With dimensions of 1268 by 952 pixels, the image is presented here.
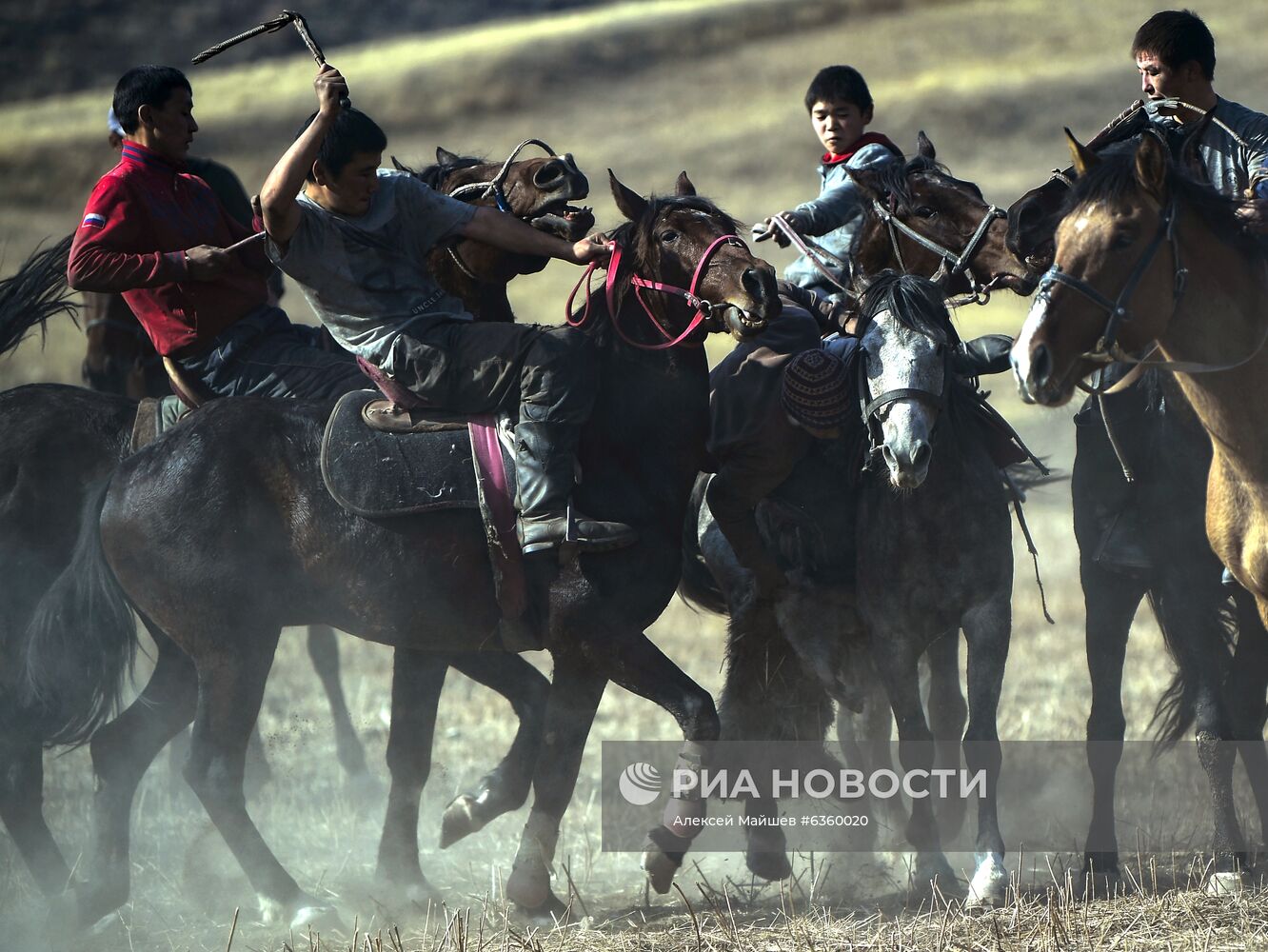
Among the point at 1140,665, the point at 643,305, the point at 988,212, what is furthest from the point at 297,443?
the point at 1140,665

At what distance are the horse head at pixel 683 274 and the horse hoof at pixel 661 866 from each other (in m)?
2.03

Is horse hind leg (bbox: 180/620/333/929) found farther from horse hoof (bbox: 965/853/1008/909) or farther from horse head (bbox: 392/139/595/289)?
horse hoof (bbox: 965/853/1008/909)

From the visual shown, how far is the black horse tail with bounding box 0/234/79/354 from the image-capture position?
7445 mm

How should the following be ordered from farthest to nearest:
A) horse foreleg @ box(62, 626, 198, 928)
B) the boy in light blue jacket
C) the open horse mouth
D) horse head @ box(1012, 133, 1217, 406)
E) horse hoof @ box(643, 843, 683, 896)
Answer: the boy in light blue jacket, the open horse mouth, horse foreleg @ box(62, 626, 198, 928), horse hoof @ box(643, 843, 683, 896), horse head @ box(1012, 133, 1217, 406)

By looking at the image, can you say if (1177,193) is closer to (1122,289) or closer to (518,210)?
(1122,289)

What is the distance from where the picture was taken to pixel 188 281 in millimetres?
6547

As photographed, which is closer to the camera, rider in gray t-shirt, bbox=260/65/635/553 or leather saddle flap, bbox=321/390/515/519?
rider in gray t-shirt, bbox=260/65/635/553

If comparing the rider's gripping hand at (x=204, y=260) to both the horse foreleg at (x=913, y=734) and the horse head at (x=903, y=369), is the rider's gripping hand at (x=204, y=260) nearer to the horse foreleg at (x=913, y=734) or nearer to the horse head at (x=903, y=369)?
the horse head at (x=903, y=369)

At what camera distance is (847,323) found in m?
6.90

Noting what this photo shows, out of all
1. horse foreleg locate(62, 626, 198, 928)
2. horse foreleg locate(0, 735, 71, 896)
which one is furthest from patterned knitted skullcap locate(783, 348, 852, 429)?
horse foreleg locate(0, 735, 71, 896)

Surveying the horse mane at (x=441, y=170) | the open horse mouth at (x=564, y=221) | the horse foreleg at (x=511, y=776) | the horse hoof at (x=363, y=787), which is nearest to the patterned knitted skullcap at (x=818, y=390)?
the open horse mouth at (x=564, y=221)

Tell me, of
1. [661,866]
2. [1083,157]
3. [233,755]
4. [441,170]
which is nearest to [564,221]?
[441,170]

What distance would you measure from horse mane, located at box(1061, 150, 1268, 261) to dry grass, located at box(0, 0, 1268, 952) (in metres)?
2.38

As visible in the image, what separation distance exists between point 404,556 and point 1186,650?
129 inches
